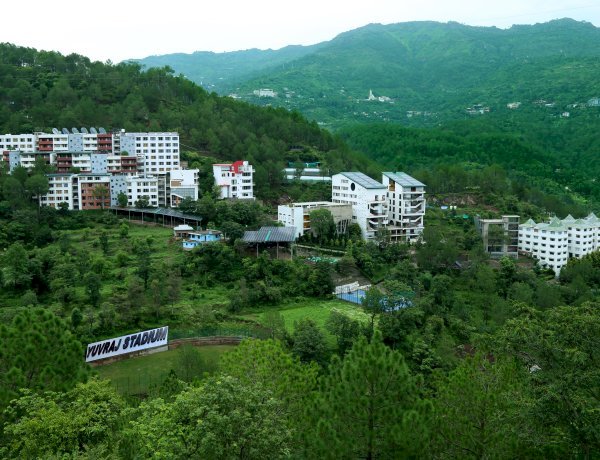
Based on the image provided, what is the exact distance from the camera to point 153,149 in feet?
127

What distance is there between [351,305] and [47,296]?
451 inches

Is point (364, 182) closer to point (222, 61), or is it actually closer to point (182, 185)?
point (182, 185)

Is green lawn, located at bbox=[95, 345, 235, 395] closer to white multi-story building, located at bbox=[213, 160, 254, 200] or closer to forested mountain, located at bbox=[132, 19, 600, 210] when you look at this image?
white multi-story building, located at bbox=[213, 160, 254, 200]

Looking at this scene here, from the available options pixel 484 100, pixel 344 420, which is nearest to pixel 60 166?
pixel 344 420

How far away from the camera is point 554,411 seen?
9.01 m

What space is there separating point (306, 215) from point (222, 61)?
6197 inches

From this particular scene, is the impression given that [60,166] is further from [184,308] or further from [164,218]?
[184,308]

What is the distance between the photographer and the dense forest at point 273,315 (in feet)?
30.7

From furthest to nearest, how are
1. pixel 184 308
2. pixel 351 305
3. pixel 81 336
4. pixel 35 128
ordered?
1. pixel 35 128
2. pixel 351 305
3. pixel 184 308
4. pixel 81 336

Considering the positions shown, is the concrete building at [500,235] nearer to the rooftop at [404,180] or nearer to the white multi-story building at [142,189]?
the rooftop at [404,180]

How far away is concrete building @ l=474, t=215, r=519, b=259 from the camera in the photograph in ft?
108

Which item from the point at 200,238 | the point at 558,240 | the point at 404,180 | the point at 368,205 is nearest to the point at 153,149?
the point at 200,238

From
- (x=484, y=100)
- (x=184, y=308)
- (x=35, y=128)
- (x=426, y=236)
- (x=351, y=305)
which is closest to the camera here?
(x=184, y=308)

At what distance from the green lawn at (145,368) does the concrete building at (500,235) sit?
1681 centimetres
